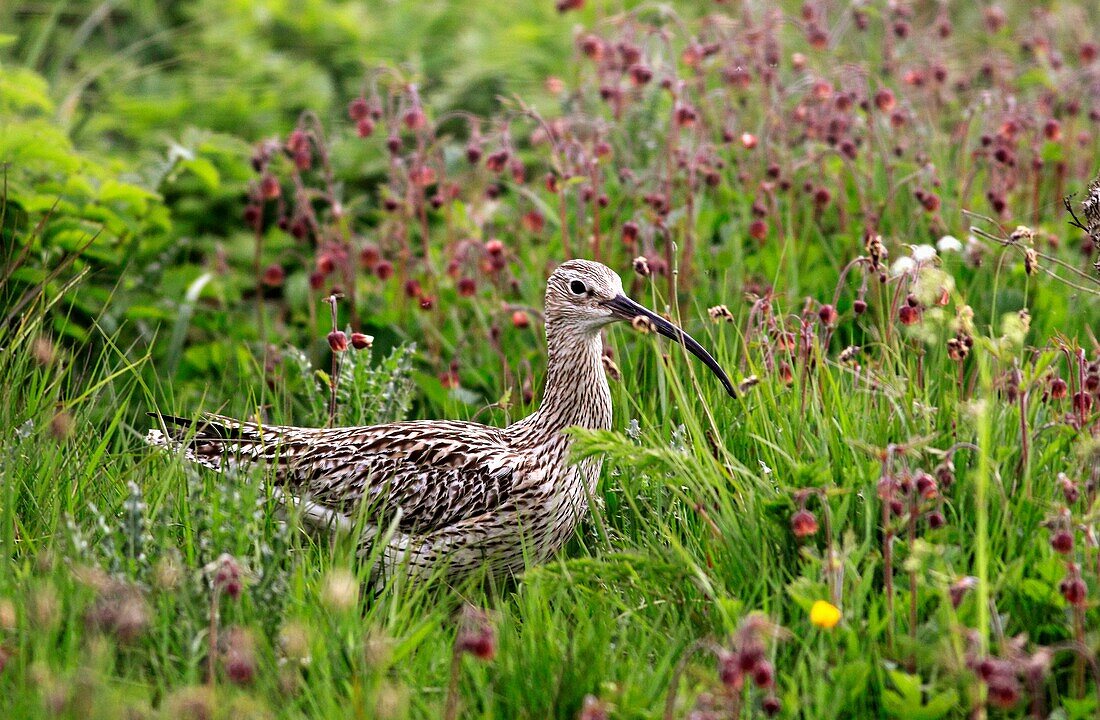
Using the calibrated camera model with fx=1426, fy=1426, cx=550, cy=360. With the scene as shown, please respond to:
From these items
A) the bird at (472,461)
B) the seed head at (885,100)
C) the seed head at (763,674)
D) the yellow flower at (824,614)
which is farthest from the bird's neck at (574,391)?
the seed head at (885,100)

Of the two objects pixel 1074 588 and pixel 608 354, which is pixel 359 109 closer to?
pixel 608 354

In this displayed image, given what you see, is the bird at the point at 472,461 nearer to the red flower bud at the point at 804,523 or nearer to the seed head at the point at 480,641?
the seed head at the point at 480,641

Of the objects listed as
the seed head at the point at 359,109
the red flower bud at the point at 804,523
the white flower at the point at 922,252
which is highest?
the seed head at the point at 359,109

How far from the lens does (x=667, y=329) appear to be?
5297 millimetres

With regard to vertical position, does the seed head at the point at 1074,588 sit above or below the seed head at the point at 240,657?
above

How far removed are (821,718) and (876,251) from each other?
6.25 feet

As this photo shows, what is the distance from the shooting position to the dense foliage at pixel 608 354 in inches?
157

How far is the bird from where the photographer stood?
206 inches

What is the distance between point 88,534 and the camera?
4594 millimetres

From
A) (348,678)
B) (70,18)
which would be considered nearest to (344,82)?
(70,18)

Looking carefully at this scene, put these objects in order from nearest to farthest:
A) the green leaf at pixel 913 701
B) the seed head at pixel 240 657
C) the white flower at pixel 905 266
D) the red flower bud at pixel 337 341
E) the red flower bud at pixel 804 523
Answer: the seed head at pixel 240 657, the green leaf at pixel 913 701, the red flower bud at pixel 804 523, the white flower at pixel 905 266, the red flower bud at pixel 337 341

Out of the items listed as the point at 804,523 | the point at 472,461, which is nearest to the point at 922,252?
the point at 804,523

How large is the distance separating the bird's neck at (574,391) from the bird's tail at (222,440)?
991 millimetres

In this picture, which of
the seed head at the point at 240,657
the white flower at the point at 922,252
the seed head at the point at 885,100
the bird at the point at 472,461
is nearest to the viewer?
the seed head at the point at 240,657
